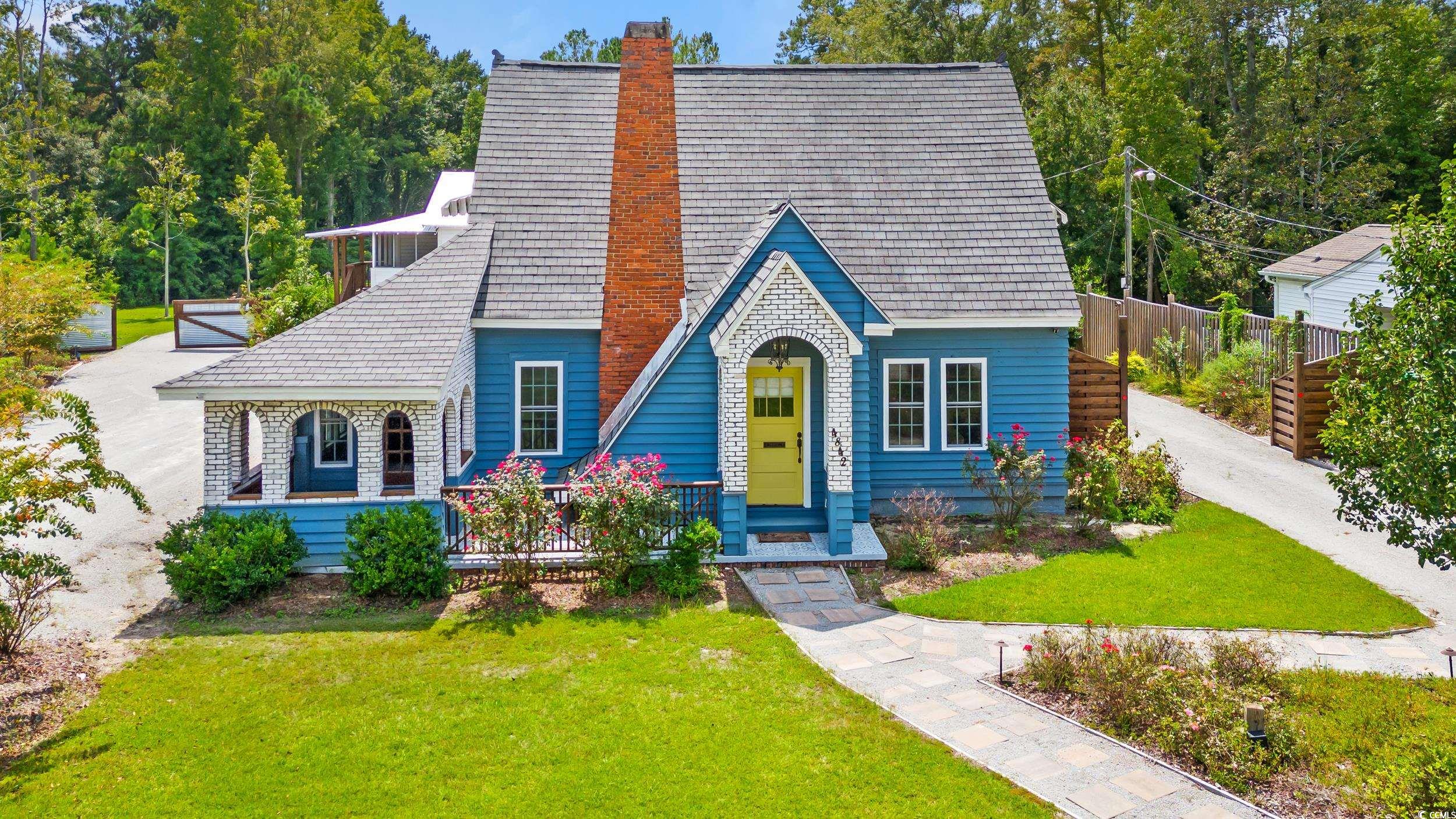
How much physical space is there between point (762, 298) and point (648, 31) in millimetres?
7288

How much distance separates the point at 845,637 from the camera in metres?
11.5

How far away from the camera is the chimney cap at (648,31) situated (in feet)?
60.0

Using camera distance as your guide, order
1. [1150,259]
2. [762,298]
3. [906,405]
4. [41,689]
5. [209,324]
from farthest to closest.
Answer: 1. [1150,259]
2. [209,324]
3. [906,405]
4. [762,298]
5. [41,689]

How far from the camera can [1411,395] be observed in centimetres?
768

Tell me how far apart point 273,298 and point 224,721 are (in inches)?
798

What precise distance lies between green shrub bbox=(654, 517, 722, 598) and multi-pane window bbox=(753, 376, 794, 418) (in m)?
2.68

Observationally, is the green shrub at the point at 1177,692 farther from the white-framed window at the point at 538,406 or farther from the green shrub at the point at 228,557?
the green shrub at the point at 228,557

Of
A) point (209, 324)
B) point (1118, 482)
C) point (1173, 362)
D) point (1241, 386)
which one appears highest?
point (209, 324)

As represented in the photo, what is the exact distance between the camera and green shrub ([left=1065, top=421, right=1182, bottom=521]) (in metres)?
15.2

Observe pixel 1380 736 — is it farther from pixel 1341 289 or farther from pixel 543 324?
pixel 1341 289

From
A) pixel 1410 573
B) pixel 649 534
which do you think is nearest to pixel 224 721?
pixel 649 534

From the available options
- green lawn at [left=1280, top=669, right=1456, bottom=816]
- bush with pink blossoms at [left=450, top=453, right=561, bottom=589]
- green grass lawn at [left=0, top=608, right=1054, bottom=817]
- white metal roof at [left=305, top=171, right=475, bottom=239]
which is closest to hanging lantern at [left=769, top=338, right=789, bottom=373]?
bush with pink blossoms at [left=450, top=453, right=561, bottom=589]

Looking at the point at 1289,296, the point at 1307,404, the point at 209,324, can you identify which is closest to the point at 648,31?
the point at 1307,404

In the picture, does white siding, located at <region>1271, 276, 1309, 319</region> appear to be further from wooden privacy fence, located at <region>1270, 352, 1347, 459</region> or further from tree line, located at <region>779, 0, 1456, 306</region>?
wooden privacy fence, located at <region>1270, 352, 1347, 459</region>
